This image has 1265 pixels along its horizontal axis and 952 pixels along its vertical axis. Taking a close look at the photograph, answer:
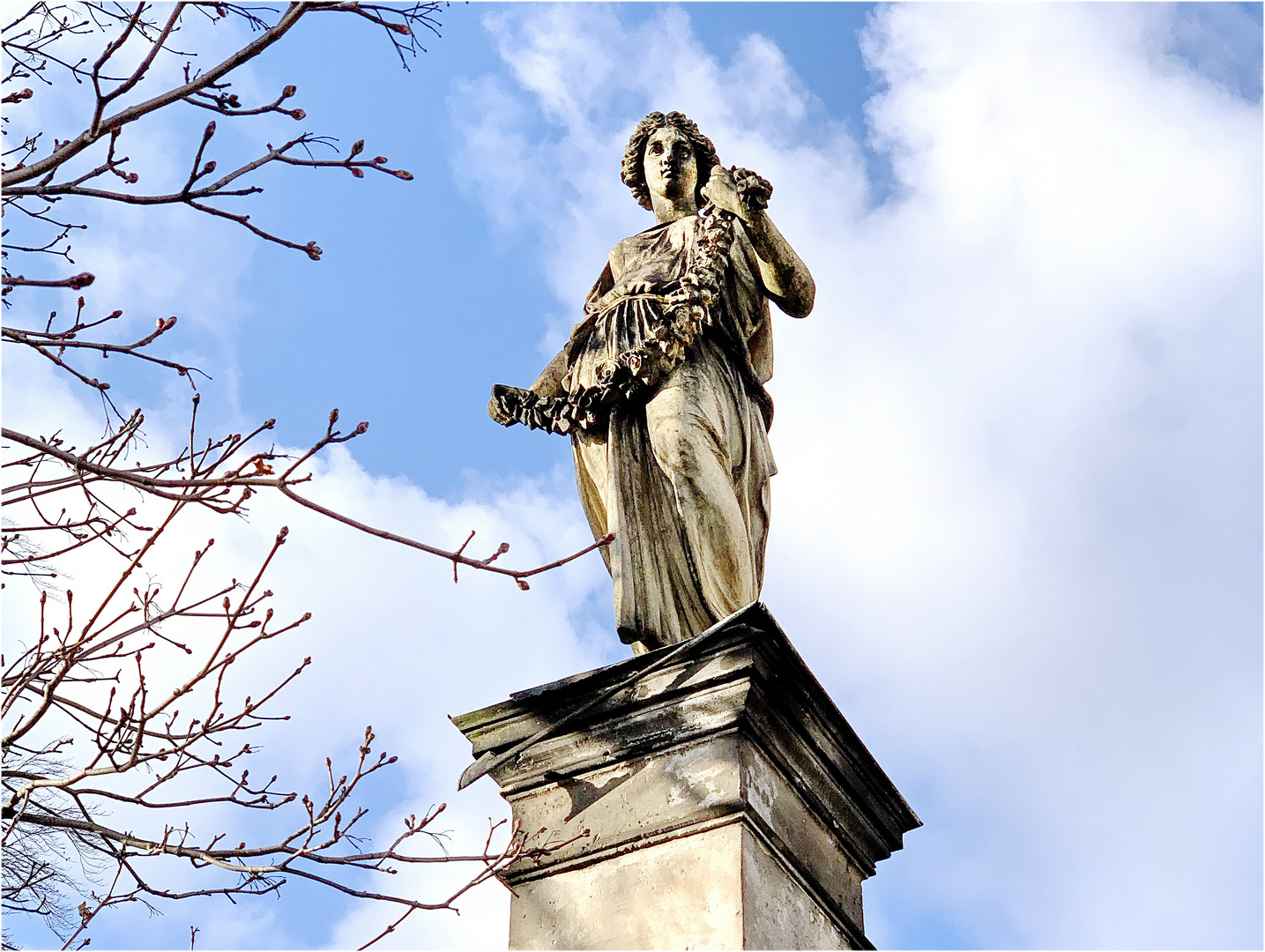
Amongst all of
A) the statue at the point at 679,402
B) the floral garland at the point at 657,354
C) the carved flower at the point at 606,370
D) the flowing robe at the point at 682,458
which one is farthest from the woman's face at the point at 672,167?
the carved flower at the point at 606,370

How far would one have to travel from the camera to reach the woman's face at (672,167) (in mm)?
7227

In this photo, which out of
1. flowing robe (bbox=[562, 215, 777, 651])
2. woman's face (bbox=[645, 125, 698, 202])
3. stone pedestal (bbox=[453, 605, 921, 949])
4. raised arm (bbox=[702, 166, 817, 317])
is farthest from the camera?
woman's face (bbox=[645, 125, 698, 202])

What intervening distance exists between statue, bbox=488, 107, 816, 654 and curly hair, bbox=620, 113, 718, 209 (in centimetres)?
14

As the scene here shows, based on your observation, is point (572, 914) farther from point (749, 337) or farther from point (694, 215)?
point (694, 215)

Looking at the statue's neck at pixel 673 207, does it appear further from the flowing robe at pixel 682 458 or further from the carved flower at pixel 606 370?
the carved flower at pixel 606 370

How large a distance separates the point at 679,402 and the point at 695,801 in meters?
1.71

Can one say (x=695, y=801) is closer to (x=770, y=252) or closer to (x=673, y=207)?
(x=770, y=252)

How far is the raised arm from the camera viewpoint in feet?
22.1

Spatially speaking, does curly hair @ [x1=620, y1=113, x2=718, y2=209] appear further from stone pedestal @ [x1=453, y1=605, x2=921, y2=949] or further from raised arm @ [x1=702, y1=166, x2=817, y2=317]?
stone pedestal @ [x1=453, y1=605, x2=921, y2=949]

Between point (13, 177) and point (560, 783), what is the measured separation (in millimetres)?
2545

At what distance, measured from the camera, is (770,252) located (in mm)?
6781

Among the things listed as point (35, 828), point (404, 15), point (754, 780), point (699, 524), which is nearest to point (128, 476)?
point (404, 15)

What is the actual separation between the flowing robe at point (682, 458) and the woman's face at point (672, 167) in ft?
1.12

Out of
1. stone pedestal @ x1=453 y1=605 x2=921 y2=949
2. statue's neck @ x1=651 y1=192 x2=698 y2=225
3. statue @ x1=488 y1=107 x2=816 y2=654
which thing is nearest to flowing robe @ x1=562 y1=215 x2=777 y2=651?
statue @ x1=488 y1=107 x2=816 y2=654
